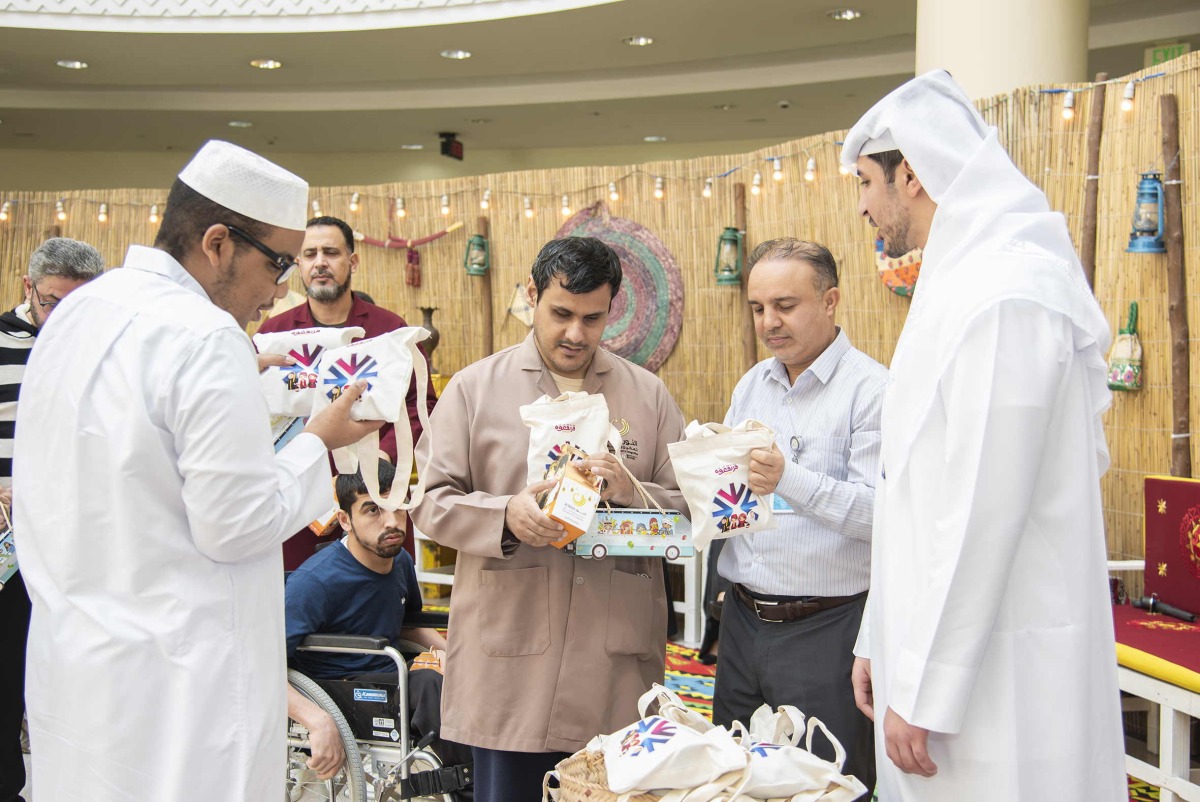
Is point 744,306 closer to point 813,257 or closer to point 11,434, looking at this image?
point 813,257

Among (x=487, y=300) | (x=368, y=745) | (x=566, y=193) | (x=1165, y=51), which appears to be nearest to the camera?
(x=368, y=745)

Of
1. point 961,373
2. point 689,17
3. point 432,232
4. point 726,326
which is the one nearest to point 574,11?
point 689,17

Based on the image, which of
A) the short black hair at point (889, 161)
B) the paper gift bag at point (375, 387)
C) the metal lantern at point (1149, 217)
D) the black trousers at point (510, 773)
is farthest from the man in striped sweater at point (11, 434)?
the metal lantern at point (1149, 217)

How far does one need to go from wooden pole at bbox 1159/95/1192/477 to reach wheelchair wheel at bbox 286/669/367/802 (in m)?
3.23

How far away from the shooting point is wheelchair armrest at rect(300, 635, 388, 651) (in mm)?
3168

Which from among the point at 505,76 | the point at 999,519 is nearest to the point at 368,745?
the point at 999,519

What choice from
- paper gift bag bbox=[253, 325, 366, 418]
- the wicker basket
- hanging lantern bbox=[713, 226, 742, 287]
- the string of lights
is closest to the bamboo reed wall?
the string of lights

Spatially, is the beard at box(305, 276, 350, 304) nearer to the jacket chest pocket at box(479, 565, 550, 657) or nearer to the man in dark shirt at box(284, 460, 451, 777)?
the man in dark shirt at box(284, 460, 451, 777)

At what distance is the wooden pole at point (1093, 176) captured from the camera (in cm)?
443

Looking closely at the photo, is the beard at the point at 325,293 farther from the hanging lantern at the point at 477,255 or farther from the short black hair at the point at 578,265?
the hanging lantern at the point at 477,255

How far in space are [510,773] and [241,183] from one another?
1457 mm

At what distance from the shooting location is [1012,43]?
562cm

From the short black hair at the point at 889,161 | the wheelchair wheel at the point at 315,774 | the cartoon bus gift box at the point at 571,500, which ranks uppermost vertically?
the short black hair at the point at 889,161

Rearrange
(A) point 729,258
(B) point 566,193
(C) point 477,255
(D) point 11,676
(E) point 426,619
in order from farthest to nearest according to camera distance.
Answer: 1. (C) point 477,255
2. (B) point 566,193
3. (A) point 729,258
4. (E) point 426,619
5. (D) point 11,676
